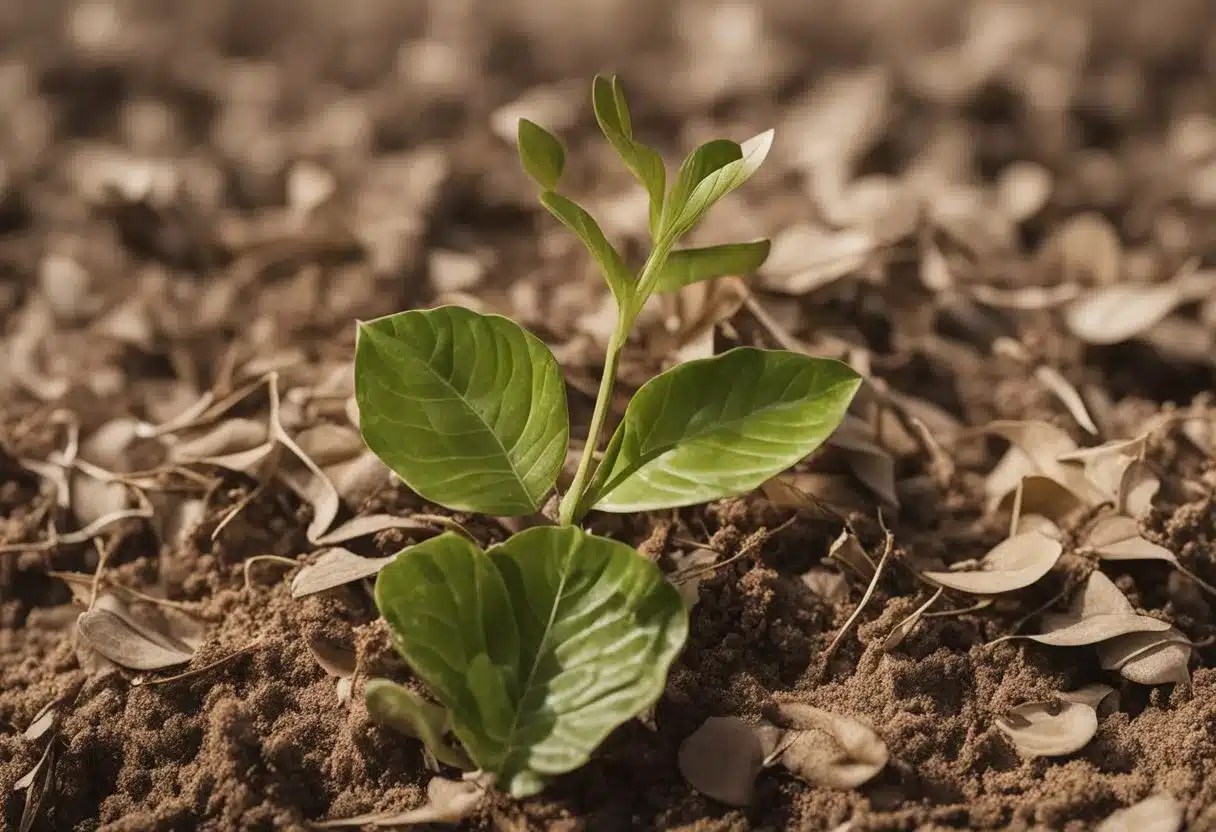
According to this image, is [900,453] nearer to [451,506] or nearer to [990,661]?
[990,661]

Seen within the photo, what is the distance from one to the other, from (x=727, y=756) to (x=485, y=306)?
1.39 feet

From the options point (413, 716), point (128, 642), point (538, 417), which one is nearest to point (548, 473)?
point (538, 417)

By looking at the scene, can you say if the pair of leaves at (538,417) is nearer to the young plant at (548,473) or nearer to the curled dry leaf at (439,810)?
the young plant at (548,473)

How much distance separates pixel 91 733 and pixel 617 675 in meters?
0.31

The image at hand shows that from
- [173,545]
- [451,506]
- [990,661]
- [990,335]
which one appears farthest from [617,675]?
[990,335]

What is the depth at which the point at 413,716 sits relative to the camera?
0.59 m

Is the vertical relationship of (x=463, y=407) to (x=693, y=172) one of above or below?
below

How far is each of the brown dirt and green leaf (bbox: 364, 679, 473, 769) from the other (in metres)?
0.03

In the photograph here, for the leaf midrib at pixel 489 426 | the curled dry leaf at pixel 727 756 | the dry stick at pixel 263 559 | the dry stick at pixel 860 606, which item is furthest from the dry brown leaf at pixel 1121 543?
the dry stick at pixel 263 559

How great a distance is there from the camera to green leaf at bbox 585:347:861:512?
61cm

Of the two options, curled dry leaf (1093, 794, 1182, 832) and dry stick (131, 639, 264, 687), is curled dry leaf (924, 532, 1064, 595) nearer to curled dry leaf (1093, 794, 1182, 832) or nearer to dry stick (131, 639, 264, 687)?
curled dry leaf (1093, 794, 1182, 832)

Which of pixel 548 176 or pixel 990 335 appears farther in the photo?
pixel 990 335

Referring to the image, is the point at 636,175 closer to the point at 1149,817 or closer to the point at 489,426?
the point at 489,426

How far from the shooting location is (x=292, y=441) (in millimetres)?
772
